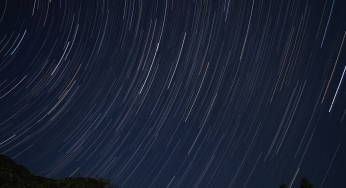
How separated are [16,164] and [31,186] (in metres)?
25.6

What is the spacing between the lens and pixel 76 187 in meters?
11.0

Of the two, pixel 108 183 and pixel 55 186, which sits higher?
pixel 108 183

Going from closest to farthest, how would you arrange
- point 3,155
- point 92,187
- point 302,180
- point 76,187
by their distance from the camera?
1. point 76,187
2. point 92,187
3. point 302,180
4. point 3,155

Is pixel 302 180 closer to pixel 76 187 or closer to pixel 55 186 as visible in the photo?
pixel 76 187

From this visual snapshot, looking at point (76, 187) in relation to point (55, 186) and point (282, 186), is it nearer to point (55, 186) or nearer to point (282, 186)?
point (55, 186)

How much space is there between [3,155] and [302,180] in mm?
35265

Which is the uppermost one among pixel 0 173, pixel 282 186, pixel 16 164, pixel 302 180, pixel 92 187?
pixel 302 180

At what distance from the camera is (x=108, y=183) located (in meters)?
13.3

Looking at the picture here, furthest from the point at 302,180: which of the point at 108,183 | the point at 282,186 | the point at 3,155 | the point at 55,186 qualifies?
the point at 3,155

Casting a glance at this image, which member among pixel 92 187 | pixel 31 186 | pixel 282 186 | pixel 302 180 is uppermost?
pixel 302 180

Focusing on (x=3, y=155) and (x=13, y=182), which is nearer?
(x=13, y=182)

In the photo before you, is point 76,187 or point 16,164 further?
point 16,164

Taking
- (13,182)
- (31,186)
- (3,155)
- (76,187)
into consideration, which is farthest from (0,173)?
(3,155)

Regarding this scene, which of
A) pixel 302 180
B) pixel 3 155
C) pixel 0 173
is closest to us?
pixel 0 173
